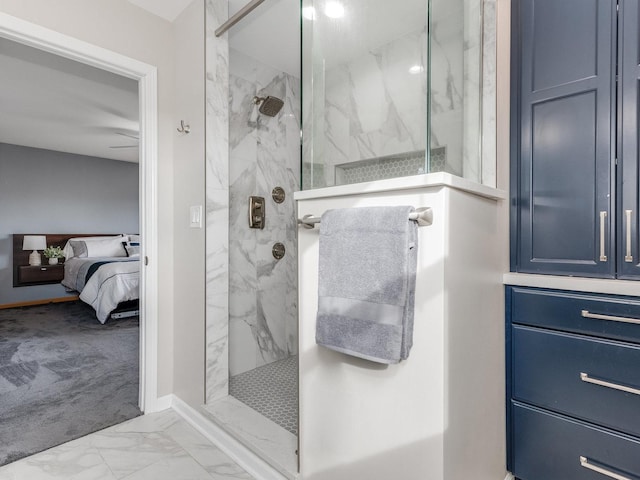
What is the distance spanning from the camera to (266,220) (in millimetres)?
2822

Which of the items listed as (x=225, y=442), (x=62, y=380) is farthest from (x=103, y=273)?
(x=225, y=442)

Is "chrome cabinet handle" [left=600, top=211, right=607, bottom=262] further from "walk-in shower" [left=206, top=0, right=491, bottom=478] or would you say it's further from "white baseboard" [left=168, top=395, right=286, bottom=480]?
"white baseboard" [left=168, top=395, right=286, bottom=480]

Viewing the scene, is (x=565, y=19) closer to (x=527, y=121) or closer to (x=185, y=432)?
(x=527, y=121)

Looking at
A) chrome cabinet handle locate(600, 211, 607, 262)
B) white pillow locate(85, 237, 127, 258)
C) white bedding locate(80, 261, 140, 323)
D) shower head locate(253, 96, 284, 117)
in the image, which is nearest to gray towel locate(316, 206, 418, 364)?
chrome cabinet handle locate(600, 211, 607, 262)

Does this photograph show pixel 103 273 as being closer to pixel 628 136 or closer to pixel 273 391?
pixel 273 391

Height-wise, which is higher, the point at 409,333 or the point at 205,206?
the point at 205,206

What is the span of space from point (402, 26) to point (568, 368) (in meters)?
1.38

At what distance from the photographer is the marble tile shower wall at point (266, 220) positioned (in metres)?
2.61

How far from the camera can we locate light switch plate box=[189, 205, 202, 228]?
202 centimetres

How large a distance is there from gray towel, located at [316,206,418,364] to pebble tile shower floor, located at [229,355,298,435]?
3.32ft

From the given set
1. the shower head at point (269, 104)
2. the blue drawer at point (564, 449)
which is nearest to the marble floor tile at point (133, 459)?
the blue drawer at point (564, 449)

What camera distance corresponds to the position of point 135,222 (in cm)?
671

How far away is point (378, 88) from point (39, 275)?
6319 mm

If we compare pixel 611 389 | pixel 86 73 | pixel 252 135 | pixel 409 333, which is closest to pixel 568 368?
pixel 611 389
